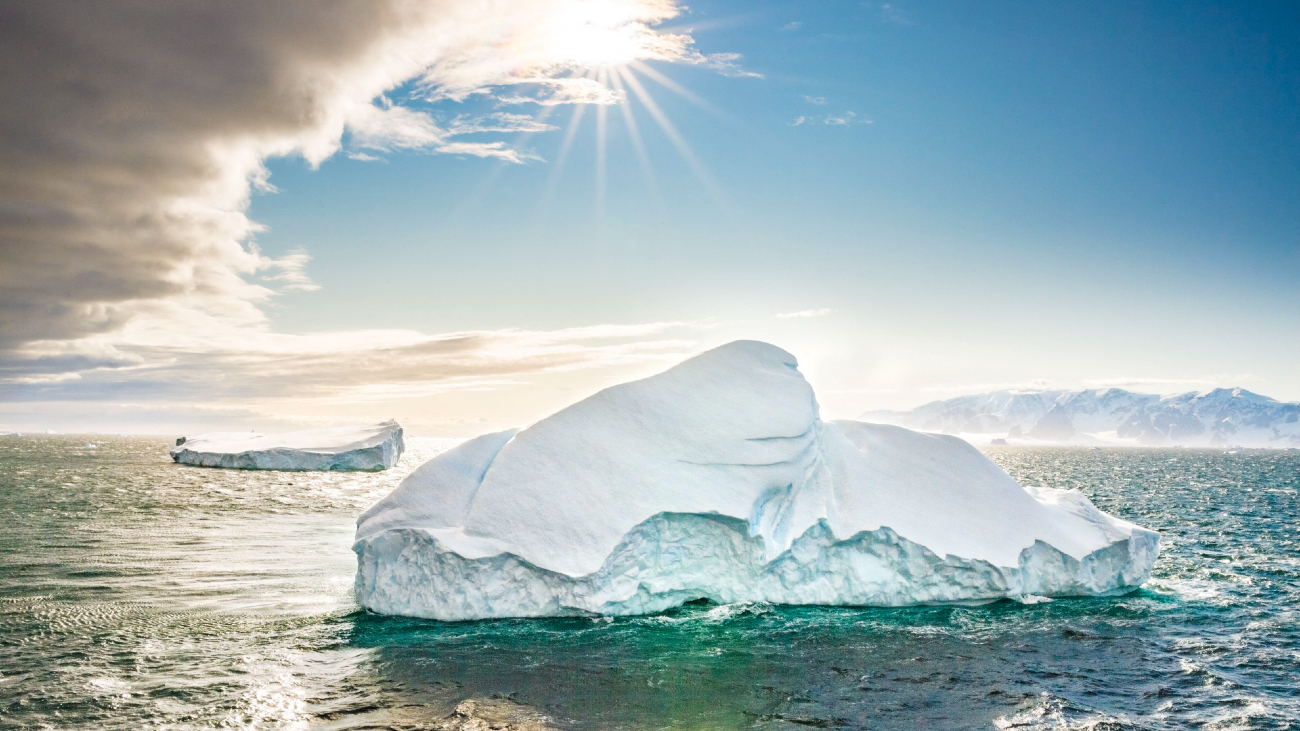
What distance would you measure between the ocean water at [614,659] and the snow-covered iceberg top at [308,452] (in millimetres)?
43229

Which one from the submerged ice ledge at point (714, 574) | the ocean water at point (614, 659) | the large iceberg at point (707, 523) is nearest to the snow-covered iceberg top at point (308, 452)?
the ocean water at point (614, 659)

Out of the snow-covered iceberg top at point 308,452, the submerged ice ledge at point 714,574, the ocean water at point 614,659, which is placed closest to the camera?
the ocean water at point 614,659

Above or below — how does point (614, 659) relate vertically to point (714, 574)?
below

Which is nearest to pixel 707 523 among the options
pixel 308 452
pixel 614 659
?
pixel 614 659

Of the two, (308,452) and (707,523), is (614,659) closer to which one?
(707,523)

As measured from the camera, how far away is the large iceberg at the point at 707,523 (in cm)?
1498

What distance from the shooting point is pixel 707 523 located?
1589cm

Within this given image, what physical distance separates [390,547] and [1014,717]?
1208 cm

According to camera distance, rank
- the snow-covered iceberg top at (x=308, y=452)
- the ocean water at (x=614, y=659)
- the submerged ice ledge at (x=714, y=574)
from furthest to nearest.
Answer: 1. the snow-covered iceberg top at (x=308, y=452)
2. the submerged ice ledge at (x=714, y=574)
3. the ocean water at (x=614, y=659)

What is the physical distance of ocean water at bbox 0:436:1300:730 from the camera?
10453mm

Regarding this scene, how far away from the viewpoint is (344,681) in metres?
11.4

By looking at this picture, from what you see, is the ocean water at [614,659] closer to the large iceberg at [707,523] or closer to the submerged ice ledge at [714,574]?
the submerged ice ledge at [714,574]

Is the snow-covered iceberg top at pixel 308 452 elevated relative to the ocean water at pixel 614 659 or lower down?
elevated

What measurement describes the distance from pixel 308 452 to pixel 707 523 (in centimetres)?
5748
